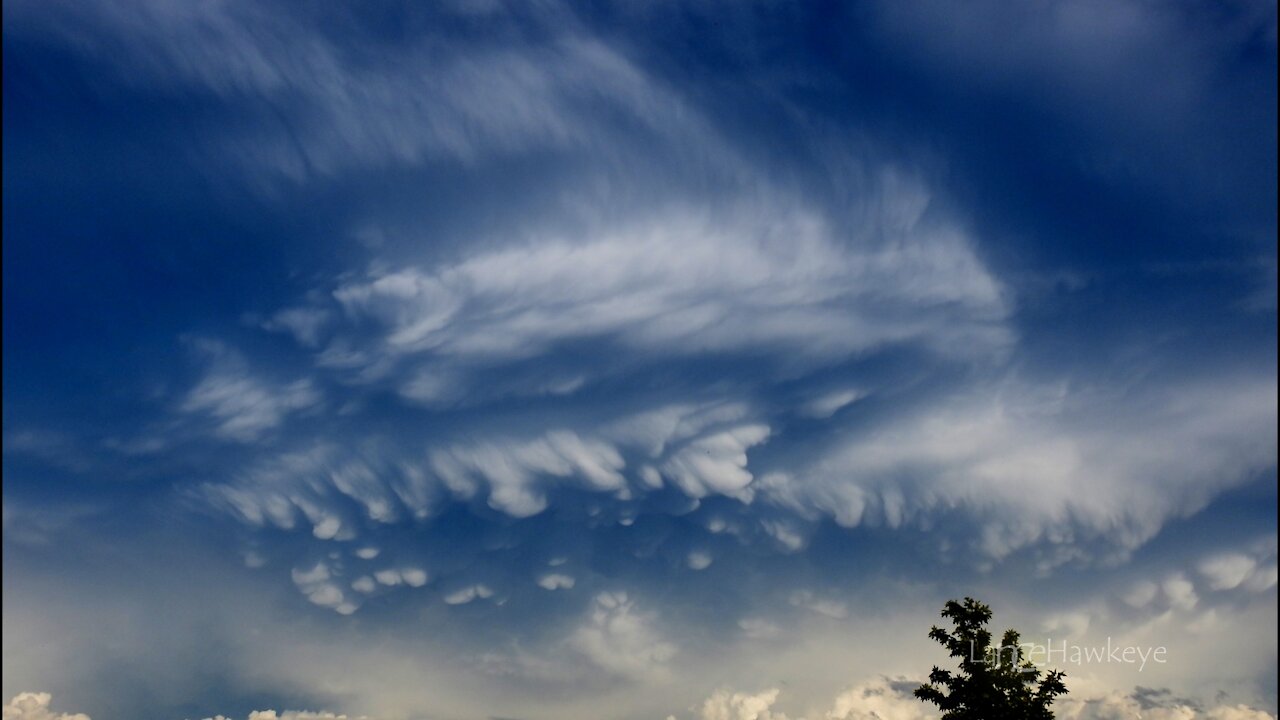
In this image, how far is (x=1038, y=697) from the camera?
34.5 metres

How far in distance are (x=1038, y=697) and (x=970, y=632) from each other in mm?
3884

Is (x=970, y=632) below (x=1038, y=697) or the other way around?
the other way around

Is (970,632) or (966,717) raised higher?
(970,632)

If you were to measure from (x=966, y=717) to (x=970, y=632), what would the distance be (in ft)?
13.4

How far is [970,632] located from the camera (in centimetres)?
3675

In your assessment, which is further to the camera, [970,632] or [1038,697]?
[970,632]

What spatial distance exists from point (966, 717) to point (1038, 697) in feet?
11.6

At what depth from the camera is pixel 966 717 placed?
34594 mm
